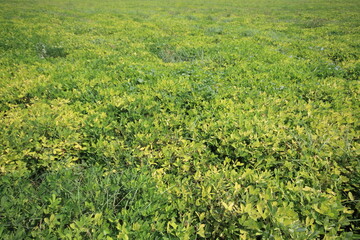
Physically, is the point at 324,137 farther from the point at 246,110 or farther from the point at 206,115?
the point at 206,115

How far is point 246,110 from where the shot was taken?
4.59 meters

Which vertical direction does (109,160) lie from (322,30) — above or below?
below

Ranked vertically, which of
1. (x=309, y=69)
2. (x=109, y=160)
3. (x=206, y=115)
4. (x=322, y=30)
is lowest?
(x=109, y=160)

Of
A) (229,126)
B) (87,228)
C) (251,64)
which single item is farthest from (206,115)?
(251,64)

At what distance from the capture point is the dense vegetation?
2193 mm

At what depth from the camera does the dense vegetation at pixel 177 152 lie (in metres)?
2.19

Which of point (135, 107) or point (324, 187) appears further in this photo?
point (135, 107)

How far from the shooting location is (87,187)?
101 inches

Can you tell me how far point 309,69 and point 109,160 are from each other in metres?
7.53

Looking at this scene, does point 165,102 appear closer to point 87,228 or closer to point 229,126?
point 229,126

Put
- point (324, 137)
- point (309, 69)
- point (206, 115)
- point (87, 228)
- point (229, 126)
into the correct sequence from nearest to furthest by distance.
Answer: point (87, 228)
point (324, 137)
point (229, 126)
point (206, 115)
point (309, 69)

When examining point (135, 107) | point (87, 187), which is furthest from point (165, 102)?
point (87, 187)

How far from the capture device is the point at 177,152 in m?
3.34

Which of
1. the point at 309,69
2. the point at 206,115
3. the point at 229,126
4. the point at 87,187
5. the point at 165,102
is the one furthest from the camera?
the point at 309,69
